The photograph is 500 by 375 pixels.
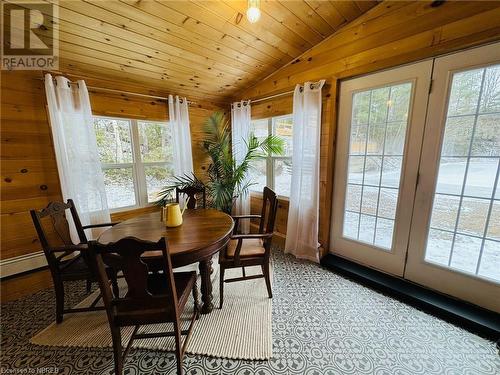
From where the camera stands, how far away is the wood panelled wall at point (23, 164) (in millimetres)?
1934

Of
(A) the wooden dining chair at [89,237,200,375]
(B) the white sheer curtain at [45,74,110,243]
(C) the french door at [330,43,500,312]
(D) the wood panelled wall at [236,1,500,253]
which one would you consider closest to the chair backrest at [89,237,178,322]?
(A) the wooden dining chair at [89,237,200,375]

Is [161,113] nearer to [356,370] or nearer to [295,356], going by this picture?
[295,356]

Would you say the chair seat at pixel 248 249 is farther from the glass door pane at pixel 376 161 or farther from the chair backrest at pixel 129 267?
the glass door pane at pixel 376 161

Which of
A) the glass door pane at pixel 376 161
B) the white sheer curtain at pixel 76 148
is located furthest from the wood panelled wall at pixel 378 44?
the white sheer curtain at pixel 76 148

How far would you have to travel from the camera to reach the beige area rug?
55.5 inches

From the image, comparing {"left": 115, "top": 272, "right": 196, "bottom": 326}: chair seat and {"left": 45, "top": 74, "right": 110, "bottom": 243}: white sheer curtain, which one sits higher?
{"left": 45, "top": 74, "right": 110, "bottom": 243}: white sheer curtain

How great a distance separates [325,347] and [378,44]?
2.59 m

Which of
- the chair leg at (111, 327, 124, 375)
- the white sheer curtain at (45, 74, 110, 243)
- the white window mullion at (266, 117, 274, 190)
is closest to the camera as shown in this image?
the chair leg at (111, 327, 124, 375)

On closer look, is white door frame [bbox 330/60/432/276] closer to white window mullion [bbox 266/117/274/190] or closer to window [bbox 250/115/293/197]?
window [bbox 250/115/293/197]

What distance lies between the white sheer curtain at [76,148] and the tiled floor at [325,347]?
3.33 feet

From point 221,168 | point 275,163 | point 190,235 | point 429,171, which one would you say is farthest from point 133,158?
point 429,171

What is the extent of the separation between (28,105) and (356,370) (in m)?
3.58

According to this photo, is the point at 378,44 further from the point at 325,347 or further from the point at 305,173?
the point at 325,347

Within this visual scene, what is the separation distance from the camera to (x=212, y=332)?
1.54 meters
